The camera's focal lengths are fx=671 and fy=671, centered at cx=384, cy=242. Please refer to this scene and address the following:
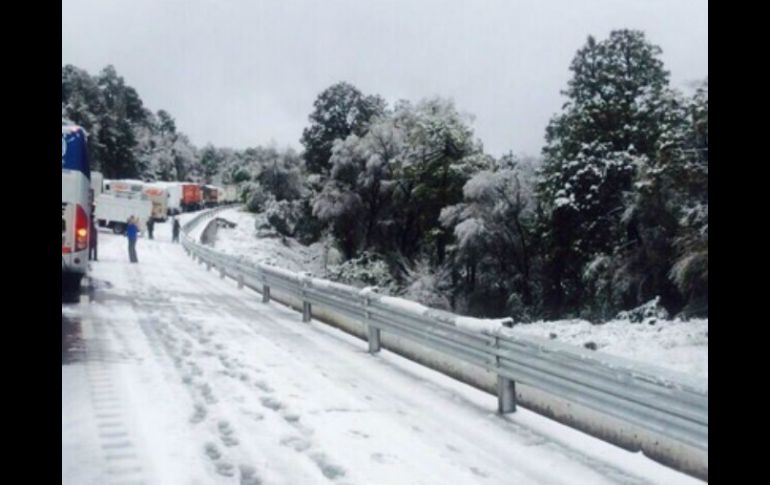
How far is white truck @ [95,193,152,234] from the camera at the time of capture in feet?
85.3

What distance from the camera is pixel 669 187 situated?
25.2 metres

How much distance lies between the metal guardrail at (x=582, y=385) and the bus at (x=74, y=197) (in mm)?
4952

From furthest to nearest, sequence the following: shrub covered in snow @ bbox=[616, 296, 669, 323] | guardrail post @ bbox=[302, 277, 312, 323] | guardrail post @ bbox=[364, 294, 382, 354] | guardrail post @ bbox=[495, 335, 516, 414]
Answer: shrub covered in snow @ bbox=[616, 296, 669, 323] → guardrail post @ bbox=[302, 277, 312, 323] → guardrail post @ bbox=[364, 294, 382, 354] → guardrail post @ bbox=[495, 335, 516, 414]

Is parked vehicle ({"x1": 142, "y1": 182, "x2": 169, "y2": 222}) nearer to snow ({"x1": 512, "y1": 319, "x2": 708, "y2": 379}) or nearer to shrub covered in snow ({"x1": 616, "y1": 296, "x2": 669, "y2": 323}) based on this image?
snow ({"x1": 512, "y1": 319, "x2": 708, "y2": 379})

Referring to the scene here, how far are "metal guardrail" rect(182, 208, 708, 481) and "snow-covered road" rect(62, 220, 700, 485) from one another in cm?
15

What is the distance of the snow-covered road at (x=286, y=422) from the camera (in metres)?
4.87

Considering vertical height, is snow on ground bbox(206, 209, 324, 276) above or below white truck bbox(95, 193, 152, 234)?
below

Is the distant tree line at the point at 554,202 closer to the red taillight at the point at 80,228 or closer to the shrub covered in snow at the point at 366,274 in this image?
the shrub covered in snow at the point at 366,274

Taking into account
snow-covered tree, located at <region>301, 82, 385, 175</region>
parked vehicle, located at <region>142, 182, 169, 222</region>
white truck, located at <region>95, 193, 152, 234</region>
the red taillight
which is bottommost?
the red taillight

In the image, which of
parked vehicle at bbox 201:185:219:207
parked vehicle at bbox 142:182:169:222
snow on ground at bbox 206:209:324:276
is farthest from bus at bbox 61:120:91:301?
parked vehicle at bbox 201:185:219:207

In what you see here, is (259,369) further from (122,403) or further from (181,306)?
(181,306)
